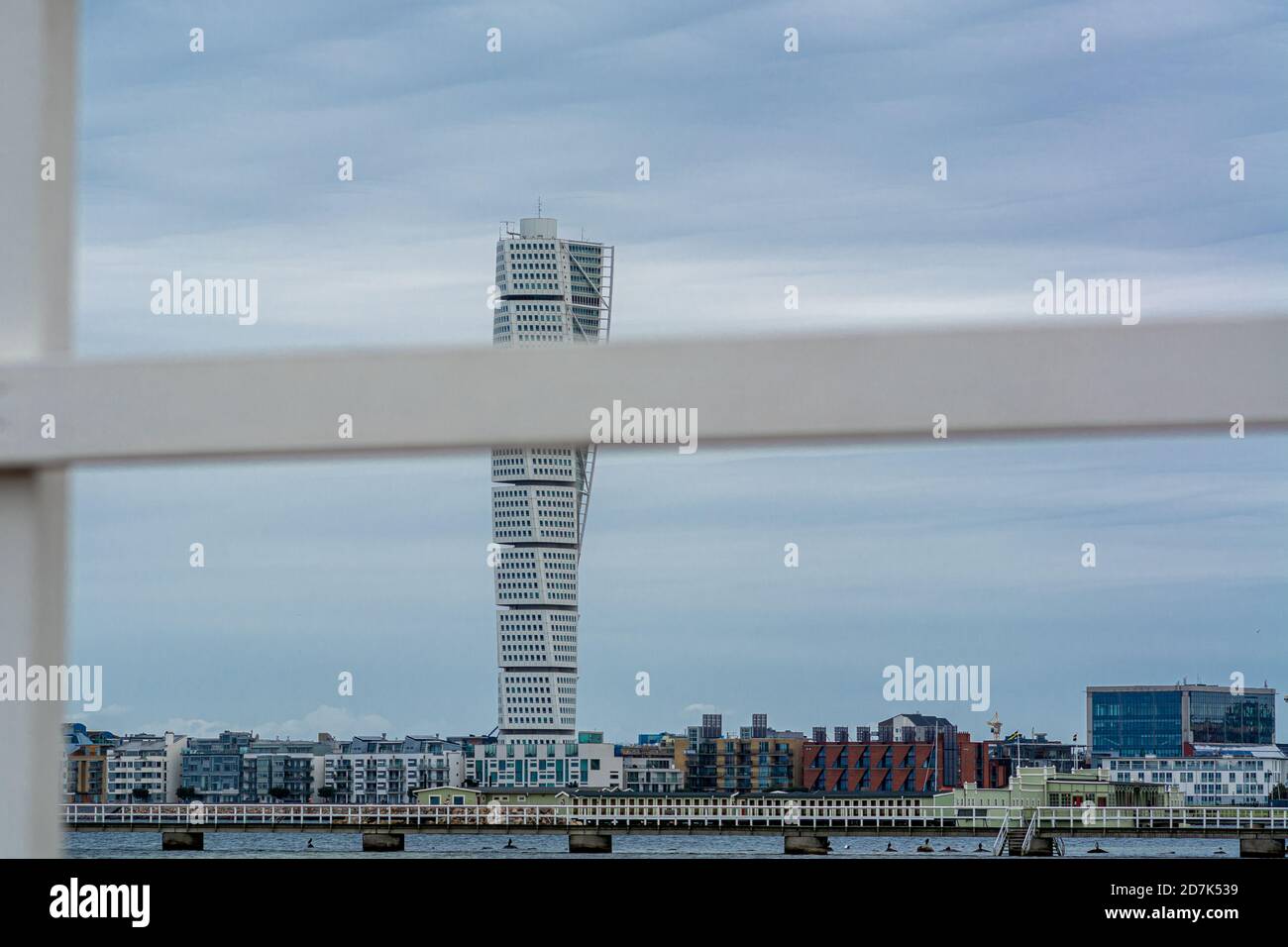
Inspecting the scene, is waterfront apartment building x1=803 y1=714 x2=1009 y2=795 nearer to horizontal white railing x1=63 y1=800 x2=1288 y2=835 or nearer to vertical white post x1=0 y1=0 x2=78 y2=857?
horizontal white railing x1=63 y1=800 x2=1288 y2=835

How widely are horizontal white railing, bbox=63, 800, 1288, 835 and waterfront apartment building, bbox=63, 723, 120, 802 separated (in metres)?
0.01

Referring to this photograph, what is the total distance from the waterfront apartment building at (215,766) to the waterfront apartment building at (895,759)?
2.47ft

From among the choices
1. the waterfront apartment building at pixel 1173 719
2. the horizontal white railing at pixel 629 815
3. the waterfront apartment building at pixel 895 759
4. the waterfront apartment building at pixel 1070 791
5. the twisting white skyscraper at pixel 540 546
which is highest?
the twisting white skyscraper at pixel 540 546

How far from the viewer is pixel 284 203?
1694mm

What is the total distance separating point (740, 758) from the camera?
1.44 metres

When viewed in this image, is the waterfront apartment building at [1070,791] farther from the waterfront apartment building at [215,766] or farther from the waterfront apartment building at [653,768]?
the waterfront apartment building at [215,766]

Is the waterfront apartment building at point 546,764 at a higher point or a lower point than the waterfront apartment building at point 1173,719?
lower

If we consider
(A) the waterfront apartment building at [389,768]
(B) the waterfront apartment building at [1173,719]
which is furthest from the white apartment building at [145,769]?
(B) the waterfront apartment building at [1173,719]

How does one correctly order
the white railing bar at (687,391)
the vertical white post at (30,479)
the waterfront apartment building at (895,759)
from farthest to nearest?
the waterfront apartment building at (895,759) → the vertical white post at (30,479) → the white railing bar at (687,391)

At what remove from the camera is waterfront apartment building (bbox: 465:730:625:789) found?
146cm

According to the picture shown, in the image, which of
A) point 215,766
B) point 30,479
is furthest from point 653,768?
point 30,479

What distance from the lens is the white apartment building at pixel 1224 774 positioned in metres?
1.34

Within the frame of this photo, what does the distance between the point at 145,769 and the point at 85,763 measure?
0.07 meters
